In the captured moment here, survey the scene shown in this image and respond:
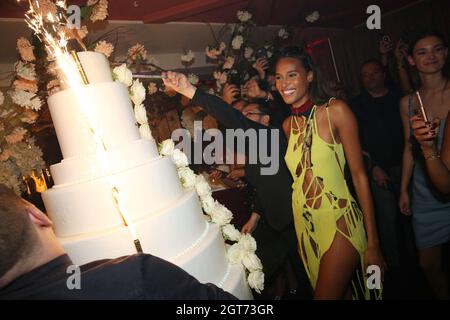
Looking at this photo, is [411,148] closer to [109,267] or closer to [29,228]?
[109,267]

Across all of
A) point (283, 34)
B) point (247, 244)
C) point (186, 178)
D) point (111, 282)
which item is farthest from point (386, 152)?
point (111, 282)

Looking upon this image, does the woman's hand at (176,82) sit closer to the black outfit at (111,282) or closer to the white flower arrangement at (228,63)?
the black outfit at (111,282)

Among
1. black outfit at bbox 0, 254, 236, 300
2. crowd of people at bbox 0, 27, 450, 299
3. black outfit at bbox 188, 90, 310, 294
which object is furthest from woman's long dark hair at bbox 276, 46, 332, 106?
black outfit at bbox 0, 254, 236, 300

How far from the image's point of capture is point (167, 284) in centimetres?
118

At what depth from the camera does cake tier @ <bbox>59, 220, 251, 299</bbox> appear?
1.66 meters

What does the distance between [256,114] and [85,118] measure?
82.8 inches

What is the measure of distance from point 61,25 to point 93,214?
53.3 inches

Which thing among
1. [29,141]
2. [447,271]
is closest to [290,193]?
[447,271]

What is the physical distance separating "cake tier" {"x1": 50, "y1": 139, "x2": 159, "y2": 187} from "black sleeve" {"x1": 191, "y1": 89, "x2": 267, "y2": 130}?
87cm

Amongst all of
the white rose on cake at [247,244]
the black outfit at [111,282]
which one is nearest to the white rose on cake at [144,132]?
the white rose on cake at [247,244]

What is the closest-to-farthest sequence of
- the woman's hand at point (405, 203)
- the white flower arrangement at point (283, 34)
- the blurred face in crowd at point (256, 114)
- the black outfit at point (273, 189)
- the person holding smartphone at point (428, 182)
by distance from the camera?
the person holding smartphone at point (428, 182), the black outfit at point (273, 189), the woman's hand at point (405, 203), the blurred face in crowd at point (256, 114), the white flower arrangement at point (283, 34)

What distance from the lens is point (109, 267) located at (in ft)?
3.83

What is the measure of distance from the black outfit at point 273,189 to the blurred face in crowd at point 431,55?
1338 millimetres

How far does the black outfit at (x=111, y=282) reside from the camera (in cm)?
109
